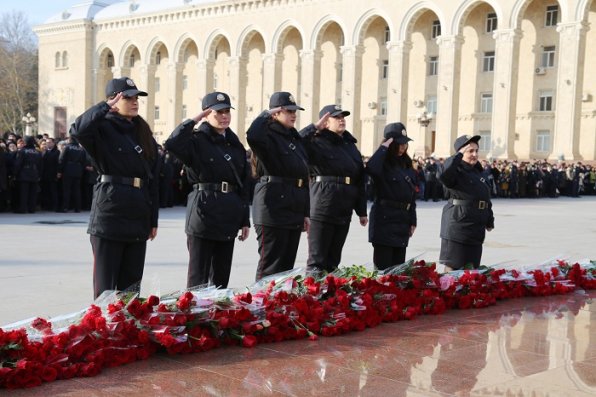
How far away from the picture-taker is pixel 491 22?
3947 centimetres

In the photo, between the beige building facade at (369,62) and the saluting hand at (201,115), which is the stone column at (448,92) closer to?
the beige building facade at (369,62)

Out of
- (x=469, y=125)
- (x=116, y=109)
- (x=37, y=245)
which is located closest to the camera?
(x=116, y=109)

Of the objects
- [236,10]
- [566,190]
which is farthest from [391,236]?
→ [236,10]

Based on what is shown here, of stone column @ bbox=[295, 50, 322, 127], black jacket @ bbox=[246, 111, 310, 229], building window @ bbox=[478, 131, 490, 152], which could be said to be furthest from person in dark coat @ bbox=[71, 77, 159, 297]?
stone column @ bbox=[295, 50, 322, 127]

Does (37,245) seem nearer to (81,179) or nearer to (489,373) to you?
(81,179)

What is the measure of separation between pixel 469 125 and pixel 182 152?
3616 cm

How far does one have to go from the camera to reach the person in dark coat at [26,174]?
53.1 ft

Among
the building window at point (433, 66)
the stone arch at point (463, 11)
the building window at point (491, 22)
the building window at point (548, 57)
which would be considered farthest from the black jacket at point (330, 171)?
the building window at point (433, 66)

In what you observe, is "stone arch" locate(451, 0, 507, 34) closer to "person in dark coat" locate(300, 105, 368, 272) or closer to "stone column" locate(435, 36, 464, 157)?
"stone column" locate(435, 36, 464, 157)

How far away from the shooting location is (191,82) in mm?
53312

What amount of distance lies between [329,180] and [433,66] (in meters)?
36.3

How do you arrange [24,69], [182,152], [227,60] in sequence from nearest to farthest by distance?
1. [182,152]
2. [227,60]
3. [24,69]

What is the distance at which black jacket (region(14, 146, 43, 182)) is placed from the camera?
16172 millimetres

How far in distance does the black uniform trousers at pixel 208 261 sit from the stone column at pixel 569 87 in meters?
31.3
